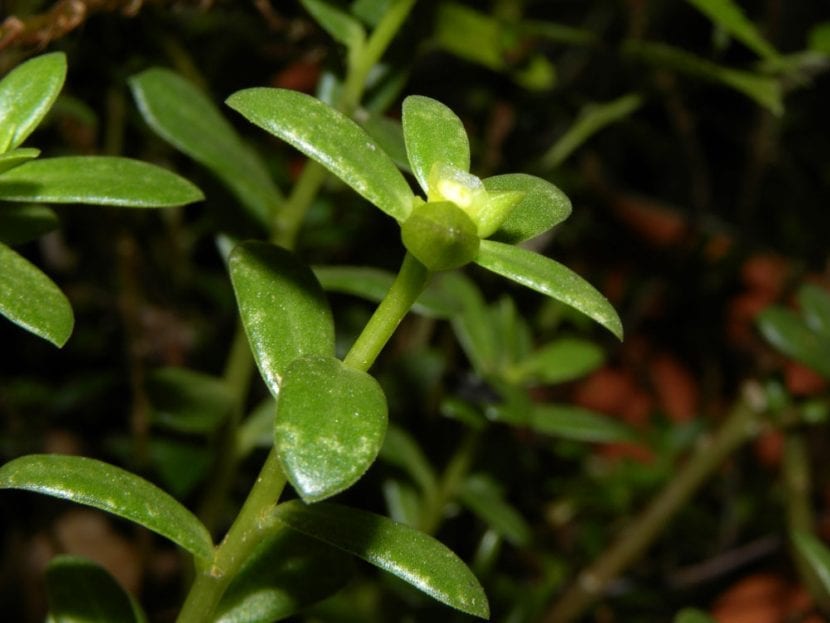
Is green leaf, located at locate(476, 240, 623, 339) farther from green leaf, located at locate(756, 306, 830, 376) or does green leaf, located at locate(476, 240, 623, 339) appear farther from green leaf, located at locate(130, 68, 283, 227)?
green leaf, located at locate(756, 306, 830, 376)

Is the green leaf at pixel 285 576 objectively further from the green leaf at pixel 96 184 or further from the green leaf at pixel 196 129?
the green leaf at pixel 196 129

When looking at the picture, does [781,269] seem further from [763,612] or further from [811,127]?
[763,612]

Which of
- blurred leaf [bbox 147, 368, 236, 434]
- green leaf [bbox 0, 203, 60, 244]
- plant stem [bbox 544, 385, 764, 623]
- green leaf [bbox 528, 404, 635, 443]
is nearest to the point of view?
green leaf [bbox 0, 203, 60, 244]

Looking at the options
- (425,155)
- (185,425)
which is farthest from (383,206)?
(185,425)

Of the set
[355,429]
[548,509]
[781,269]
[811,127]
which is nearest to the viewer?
[355,429]

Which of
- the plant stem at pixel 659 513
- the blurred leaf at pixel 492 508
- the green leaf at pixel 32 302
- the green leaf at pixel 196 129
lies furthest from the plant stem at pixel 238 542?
the plant stem at pixel 659 513

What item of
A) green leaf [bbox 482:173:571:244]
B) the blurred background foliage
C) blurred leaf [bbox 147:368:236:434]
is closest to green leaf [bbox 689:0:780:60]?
the blurred background foliage
